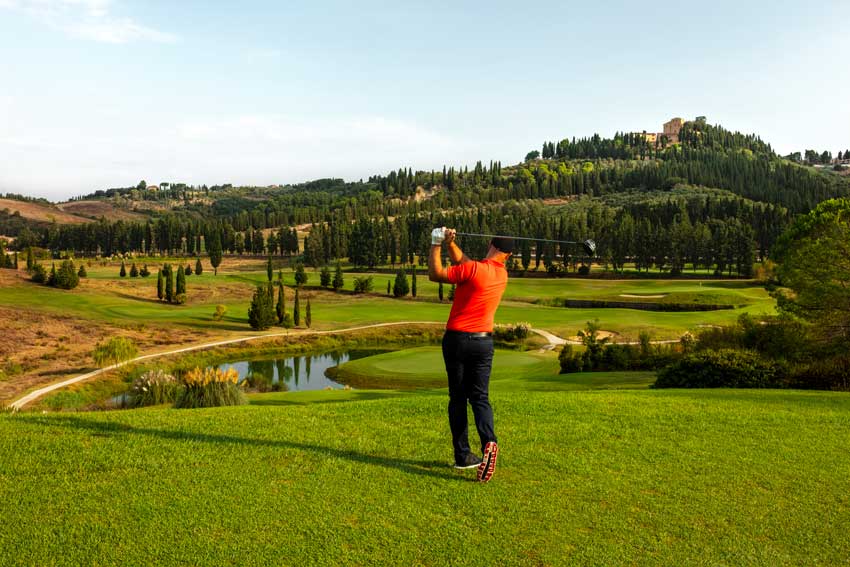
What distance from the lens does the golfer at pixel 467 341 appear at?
28.1 ft

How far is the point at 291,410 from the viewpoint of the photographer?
12742 mm

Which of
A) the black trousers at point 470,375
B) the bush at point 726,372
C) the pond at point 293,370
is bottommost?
the pond at point 293,370

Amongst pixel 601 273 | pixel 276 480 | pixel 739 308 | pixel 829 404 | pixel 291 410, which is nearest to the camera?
pixel 276 480

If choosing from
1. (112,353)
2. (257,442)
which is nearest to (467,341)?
(257,442)

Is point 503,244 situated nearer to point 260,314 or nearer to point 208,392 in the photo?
point 208,392

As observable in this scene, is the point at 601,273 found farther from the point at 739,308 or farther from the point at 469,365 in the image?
the point at 469,365

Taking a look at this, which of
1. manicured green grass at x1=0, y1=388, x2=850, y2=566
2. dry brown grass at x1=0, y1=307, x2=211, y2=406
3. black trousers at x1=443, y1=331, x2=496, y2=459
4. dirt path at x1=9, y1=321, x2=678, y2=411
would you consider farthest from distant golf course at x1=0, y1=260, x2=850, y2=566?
dry brown grass at x1=0, y1=307, x2=211, y2=406

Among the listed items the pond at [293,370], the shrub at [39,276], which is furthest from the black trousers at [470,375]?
the shrub at [39,276]

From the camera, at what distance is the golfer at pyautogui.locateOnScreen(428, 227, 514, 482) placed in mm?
8570

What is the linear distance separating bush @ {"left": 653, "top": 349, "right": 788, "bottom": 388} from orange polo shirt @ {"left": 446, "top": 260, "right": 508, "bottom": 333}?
15057 mm

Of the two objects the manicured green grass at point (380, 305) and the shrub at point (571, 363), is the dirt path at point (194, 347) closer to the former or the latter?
the manicured green grass at point (380, 305)

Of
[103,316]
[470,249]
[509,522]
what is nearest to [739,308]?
[470,249]

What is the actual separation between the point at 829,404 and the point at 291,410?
11.9m

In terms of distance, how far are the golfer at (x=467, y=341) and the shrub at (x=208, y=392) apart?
13.8 meters
